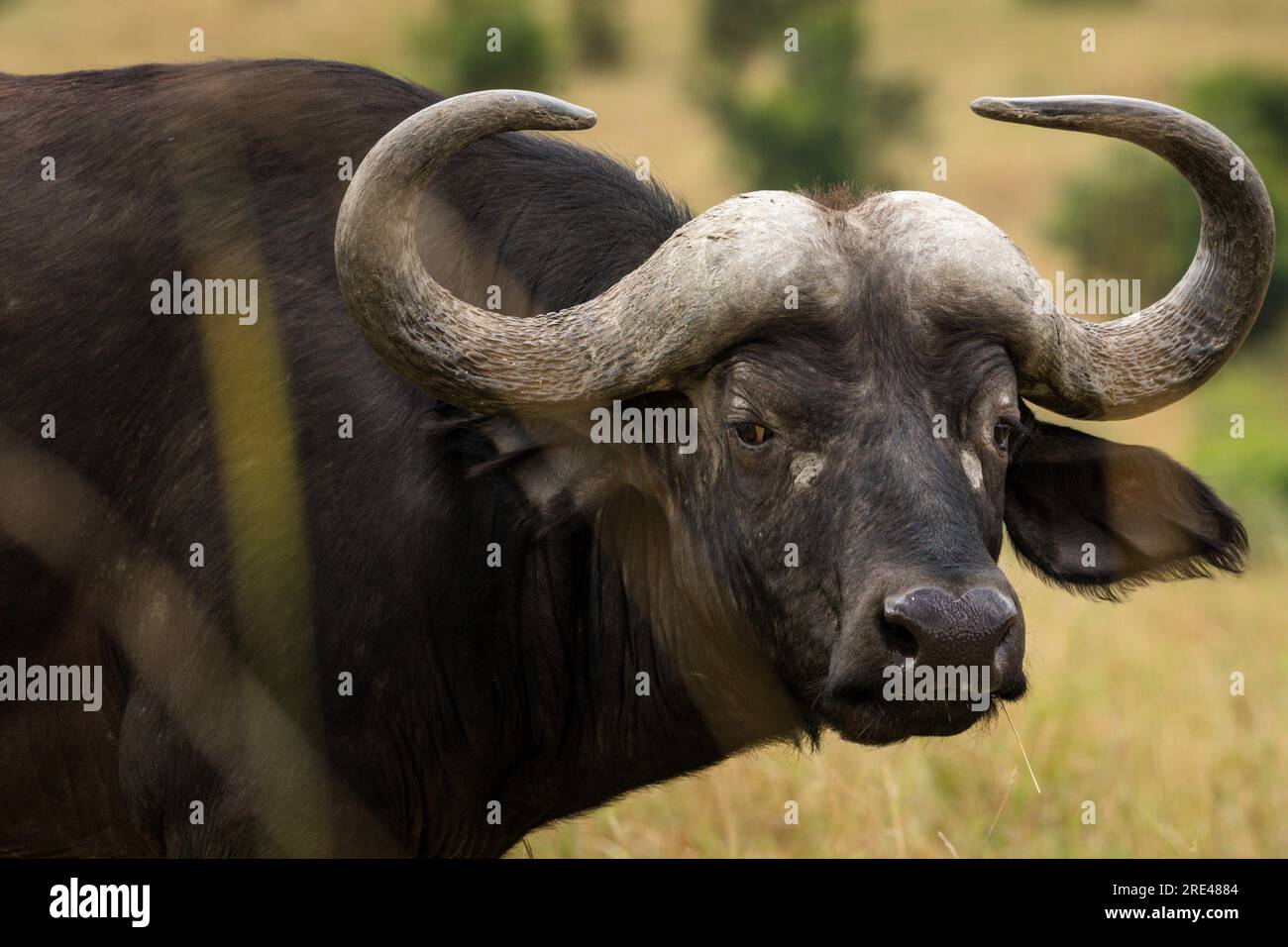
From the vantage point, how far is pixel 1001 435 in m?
4.75

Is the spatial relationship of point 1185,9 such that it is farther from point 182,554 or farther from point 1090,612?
point 182,554

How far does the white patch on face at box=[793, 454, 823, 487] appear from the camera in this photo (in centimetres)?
451

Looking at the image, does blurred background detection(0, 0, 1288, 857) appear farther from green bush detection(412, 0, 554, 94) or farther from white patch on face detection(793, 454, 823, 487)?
white patch on face detection(793, 454, 823, 487)

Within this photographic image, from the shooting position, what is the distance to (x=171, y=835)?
4.86 metres

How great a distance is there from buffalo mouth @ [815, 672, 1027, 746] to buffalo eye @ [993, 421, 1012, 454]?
0.76 m

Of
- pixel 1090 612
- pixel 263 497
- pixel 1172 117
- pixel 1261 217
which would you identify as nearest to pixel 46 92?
pixel 263 497

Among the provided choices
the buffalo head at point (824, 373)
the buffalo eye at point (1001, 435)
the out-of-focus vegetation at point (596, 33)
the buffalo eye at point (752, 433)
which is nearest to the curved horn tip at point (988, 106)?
the buffalo head at point (824, 373)

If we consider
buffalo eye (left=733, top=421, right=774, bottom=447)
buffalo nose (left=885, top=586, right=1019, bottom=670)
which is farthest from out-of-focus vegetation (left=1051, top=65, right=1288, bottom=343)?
buffalo nose (left=885, top=586, right=1019, bottom=670)

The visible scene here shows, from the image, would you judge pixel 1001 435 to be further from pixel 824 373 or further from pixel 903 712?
pixel 903 712

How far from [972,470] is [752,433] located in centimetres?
66

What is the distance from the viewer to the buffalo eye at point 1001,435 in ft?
15.5

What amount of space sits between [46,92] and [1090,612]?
833 centimetres

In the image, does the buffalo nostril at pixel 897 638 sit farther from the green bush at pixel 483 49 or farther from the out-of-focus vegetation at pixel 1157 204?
the green bush at pixel 483 49

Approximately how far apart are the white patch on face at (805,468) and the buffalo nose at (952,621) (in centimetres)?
52
